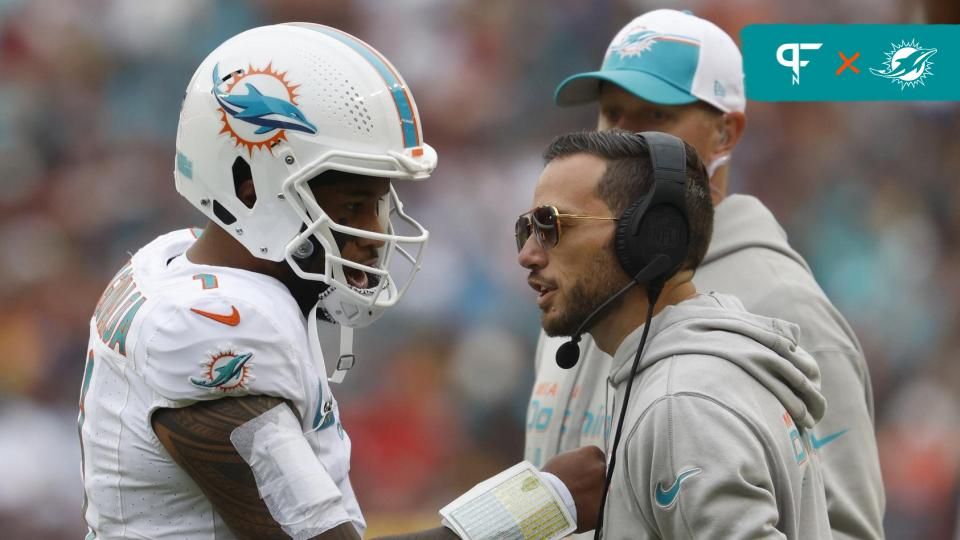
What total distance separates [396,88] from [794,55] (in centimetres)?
321

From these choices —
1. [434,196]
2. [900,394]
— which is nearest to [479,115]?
[434,196]

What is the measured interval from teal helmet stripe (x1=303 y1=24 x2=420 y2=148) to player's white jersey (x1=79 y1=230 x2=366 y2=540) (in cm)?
41

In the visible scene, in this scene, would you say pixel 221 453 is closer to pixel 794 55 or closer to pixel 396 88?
pixel 396 88

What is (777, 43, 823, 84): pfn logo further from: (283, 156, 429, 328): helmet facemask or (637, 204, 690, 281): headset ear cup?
(283, 156, 429, 328): helmet facemask

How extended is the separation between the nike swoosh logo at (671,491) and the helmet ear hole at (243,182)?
964 mm

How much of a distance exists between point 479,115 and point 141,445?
531cm

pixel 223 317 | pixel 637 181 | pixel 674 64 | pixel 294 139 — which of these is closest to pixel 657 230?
pixel 637 181

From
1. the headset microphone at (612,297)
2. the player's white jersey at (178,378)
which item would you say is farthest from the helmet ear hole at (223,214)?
the headset microphone at (612,297)

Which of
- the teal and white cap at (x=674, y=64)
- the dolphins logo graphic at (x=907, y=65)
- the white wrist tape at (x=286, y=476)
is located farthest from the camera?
the dolphins logo graphic at (x=907, y=65)

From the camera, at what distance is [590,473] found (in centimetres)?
243

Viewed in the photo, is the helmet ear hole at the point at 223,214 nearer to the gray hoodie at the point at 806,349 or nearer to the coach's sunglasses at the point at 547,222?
the coach's sunglasses at the point at 547,222

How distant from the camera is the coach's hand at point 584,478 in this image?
239 cm

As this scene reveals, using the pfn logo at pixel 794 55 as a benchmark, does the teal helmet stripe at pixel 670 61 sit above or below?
above

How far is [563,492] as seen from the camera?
2.39m
